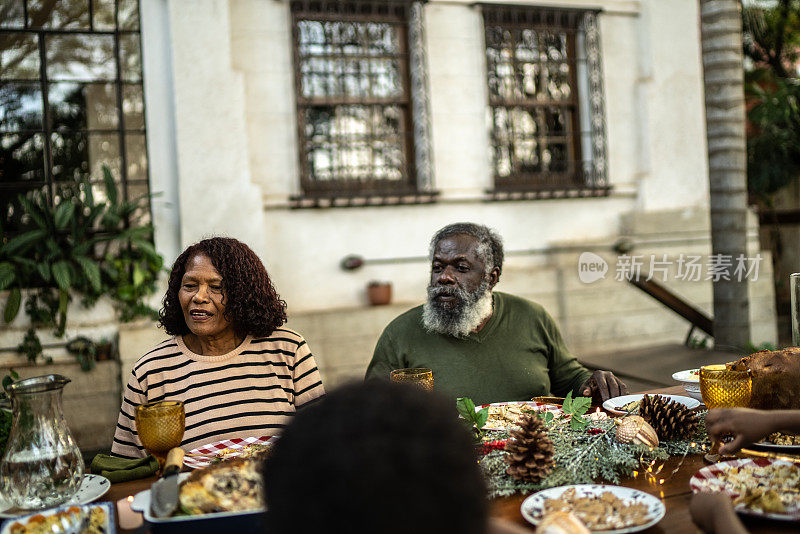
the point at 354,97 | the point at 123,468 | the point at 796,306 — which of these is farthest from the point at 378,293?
the point at 123,468

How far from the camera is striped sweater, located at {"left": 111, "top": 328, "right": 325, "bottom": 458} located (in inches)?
101

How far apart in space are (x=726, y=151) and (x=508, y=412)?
386 centimetres

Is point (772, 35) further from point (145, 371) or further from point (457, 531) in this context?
point (457, 531)

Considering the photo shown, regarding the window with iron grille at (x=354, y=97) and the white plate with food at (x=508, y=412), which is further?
the window with iron grille at (x=354, y=97)

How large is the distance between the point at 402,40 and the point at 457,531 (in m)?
6.49

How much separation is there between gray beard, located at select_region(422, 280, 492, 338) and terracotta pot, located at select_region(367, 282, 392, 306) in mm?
3074

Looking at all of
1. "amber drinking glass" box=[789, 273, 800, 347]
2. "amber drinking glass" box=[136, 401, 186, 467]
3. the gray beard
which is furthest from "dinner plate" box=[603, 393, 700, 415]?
"amber drinking glass" box=[136, 401, 186, 467]

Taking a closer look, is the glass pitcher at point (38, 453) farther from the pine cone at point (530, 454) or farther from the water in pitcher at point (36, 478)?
the pine cone at point (530, 454)

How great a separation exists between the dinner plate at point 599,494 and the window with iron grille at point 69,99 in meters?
5.15

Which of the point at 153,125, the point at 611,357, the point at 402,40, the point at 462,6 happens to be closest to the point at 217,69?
the point at 153,125

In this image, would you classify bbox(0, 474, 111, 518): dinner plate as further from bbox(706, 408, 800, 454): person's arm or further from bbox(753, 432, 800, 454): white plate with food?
bbox(753, 432, 800, 454): white plate with food

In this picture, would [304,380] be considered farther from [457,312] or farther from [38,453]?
[38,453]

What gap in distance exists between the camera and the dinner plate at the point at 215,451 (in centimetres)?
206

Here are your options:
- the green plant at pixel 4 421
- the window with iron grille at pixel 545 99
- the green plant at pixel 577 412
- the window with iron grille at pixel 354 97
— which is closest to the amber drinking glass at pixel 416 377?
the green plant at pixel 577 412
